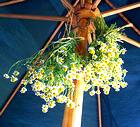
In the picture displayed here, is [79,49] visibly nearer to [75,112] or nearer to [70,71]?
[70,71]

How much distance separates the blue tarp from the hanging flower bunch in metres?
0.98

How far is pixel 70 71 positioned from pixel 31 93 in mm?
1417

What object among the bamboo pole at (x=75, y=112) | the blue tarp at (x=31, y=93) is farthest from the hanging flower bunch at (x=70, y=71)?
the blue tarp at (x=31, y=93)

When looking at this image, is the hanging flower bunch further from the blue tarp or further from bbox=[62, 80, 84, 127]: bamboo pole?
the blue tarp

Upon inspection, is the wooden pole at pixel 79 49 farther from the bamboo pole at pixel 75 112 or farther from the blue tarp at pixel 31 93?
the blue tarp at pixel 31 93

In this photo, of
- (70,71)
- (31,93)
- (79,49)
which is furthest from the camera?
(31,93)

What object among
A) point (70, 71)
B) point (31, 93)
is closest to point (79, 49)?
point (70, 71)

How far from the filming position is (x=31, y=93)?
2.92 m

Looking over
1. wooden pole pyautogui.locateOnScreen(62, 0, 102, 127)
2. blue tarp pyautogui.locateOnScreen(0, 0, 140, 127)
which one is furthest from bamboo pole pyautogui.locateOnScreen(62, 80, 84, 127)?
blue tarp pyautogui.locateOnScreen(0, 0, 140, 127)

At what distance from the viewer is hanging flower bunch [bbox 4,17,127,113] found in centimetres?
156

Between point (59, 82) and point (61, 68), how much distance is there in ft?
0.23

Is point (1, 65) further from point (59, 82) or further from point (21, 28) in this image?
point (59, 82)

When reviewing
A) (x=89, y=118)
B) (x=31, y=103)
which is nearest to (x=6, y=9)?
(x=31, y=103)

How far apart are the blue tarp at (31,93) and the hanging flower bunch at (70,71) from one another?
3.23 feet
